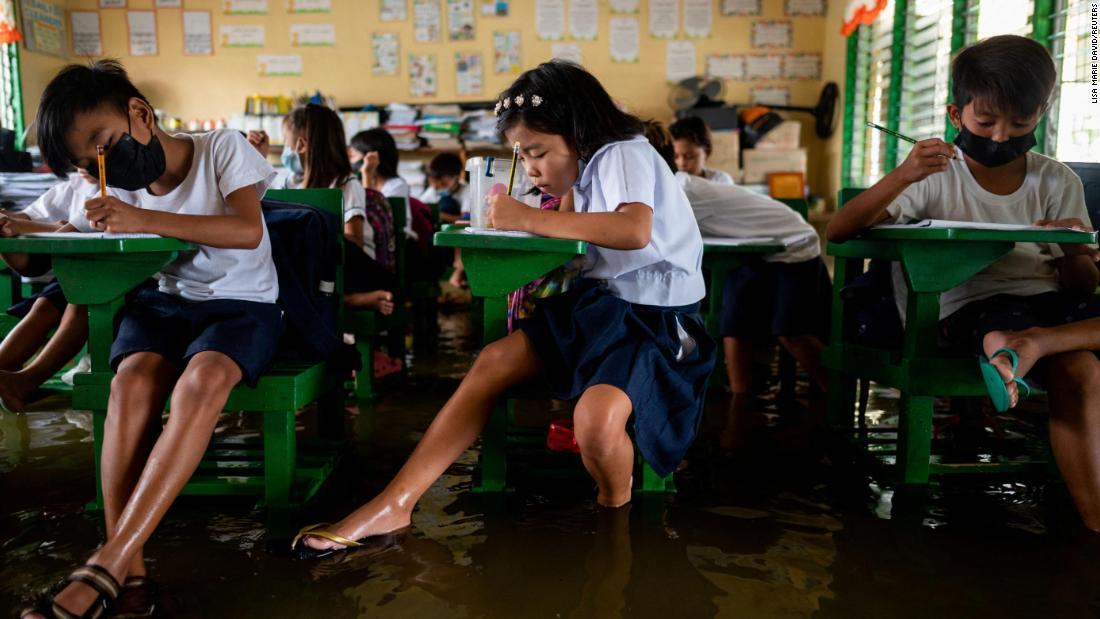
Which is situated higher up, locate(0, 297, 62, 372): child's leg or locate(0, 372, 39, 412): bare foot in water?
locate(0, 297, 62, 372): child's leg

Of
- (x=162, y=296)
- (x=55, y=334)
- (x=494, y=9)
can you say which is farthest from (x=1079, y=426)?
(x=494, y=9)

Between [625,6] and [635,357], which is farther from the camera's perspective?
[625,6]

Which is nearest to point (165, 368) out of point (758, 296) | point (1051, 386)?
point (1051, 386)

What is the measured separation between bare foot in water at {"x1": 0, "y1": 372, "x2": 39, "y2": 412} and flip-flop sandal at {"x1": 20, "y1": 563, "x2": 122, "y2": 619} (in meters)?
1.01

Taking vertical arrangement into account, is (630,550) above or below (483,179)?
below

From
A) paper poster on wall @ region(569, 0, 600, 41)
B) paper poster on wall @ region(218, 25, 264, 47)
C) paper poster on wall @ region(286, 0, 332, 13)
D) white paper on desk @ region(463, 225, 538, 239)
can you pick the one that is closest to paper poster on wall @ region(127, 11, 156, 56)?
paper poster on wall @ region(218, 25, 264, 47)

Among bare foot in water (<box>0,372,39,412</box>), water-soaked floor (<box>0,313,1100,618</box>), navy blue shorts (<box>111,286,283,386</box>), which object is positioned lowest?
water-soaked floor (<box>0,313,1100,618</box>)

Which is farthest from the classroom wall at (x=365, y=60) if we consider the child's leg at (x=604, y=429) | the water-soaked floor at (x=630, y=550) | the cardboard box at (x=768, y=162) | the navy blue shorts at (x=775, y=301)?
the child's leg at (x=604, y=429)

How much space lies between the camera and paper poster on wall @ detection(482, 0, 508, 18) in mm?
6863

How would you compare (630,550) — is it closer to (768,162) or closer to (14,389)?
(14,389)

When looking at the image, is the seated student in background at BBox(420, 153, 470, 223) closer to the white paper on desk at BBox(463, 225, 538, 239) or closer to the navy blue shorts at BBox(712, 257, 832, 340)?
the navy blue shorts at BBox(712, 257, 832, 340)

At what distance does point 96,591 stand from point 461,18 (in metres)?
6.20

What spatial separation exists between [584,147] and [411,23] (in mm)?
5608

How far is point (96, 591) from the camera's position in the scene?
1365 mm
